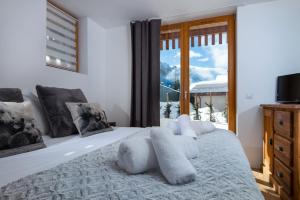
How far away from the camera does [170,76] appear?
3.21 meters

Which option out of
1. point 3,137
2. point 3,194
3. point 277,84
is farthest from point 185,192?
point 277,84

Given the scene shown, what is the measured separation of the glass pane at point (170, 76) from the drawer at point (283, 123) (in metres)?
1.49

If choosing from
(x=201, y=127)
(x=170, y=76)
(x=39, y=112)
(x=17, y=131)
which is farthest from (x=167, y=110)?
(x=17, y=131)

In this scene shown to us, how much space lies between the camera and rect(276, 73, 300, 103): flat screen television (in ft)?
6.89

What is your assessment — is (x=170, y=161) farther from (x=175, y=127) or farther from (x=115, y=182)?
(x=175, y=127)

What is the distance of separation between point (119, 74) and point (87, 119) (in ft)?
5.75

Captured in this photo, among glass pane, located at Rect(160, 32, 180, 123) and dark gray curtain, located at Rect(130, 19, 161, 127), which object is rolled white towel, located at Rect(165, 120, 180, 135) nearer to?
dark gray curtain, located at Rect(130, 19, 161, 127)

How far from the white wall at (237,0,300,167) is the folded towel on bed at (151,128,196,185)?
87.4 inches

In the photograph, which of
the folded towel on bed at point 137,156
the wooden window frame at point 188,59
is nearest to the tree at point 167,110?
the wooden window frame at point 188,59

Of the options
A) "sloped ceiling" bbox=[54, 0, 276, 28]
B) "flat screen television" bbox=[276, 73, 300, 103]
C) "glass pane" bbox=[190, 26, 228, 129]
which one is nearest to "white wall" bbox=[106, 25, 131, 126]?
"sloped ceiling" bbox=[54, 0, 276, 28]

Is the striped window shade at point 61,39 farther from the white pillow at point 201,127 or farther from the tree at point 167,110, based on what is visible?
the white pillow at point 201,127

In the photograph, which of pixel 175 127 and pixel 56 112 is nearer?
pixel 175 127

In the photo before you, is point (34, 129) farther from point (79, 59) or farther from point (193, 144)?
point (79, 59)

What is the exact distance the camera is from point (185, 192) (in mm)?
566
